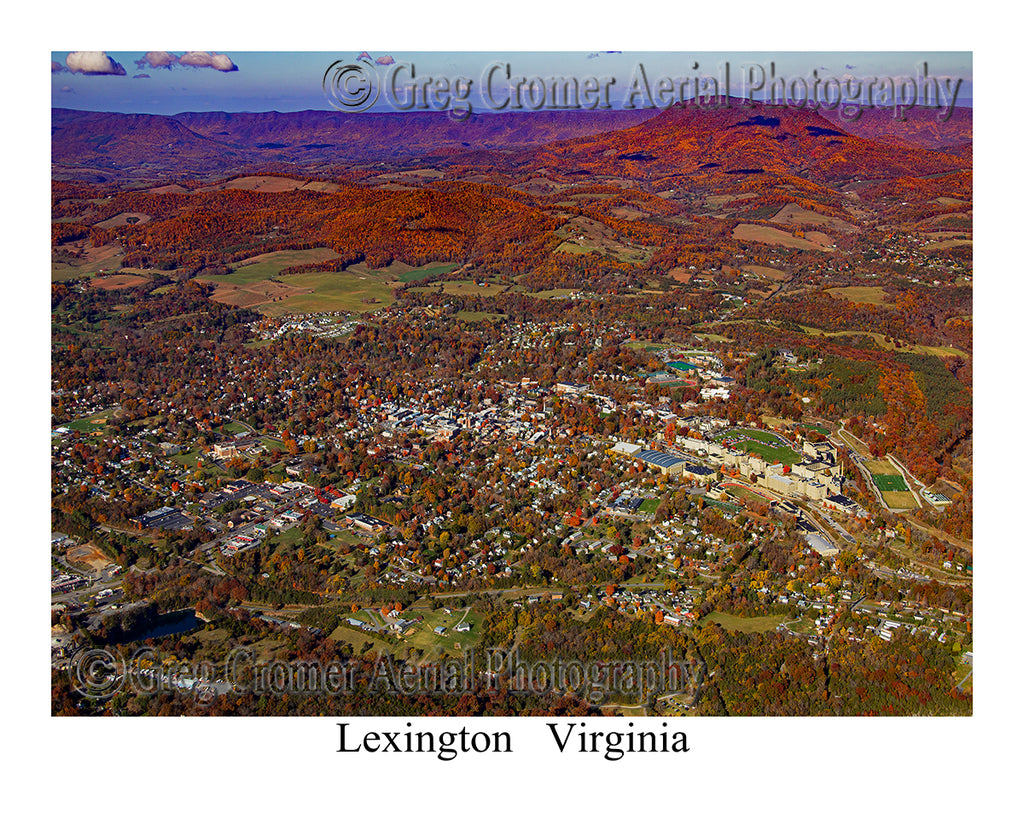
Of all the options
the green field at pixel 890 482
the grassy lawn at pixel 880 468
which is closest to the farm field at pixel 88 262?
the grassy lawn at pixel 880 468

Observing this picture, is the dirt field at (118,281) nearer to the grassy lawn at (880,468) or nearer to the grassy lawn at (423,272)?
the grassy lawn at (423,272)

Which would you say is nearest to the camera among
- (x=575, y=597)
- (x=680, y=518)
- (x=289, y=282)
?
(x=575, y=597)

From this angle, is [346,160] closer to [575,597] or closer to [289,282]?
[289,282]

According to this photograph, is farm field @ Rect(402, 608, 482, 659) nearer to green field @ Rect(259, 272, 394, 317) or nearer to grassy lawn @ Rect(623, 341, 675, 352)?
→ grassy lawn @ Rect(623, 341, 675, 352)

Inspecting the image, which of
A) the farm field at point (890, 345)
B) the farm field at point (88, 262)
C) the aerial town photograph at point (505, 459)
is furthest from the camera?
the farm field at point (88, 262)

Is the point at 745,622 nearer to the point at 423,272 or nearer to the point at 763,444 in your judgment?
the point at 763,444

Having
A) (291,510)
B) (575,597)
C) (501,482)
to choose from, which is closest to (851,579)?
(575,597)

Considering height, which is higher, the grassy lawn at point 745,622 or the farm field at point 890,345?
the farm field at point 890,345
